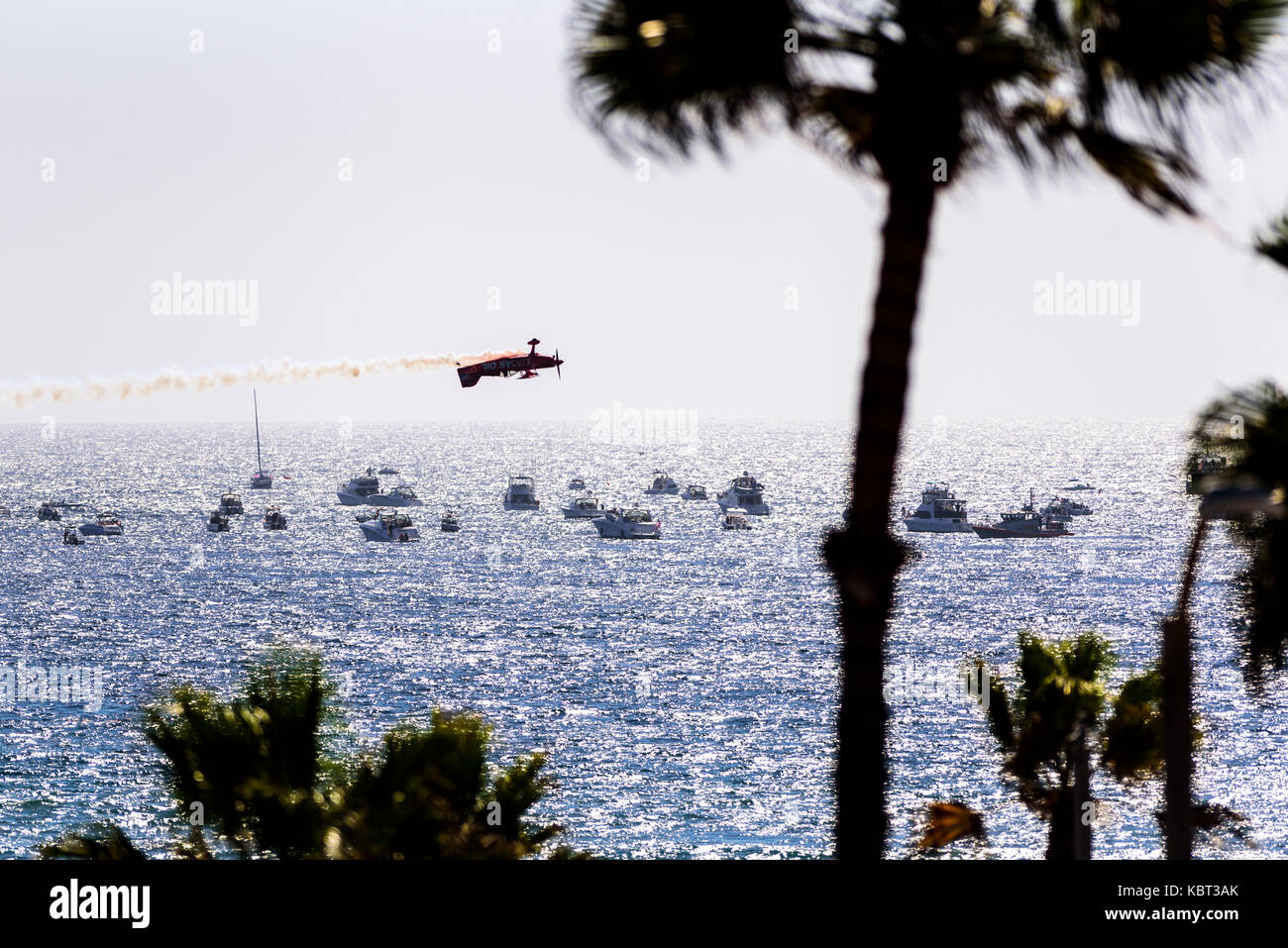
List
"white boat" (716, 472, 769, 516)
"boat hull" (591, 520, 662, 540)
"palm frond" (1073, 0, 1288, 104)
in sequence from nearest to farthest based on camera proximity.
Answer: "palm frond" (1073, 0, 1288, 104) → "boat hull" (591, 520, 662, 540) → "white boat" (716, 472, 769, 516)

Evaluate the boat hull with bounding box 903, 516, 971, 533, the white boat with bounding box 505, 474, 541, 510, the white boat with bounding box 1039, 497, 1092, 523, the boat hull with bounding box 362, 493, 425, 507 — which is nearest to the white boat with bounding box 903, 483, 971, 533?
the boat hull with bounding box 903, 516, 971, 533

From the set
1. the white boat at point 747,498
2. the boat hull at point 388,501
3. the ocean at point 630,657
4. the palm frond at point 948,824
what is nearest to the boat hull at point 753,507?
the white boat at point 747,498

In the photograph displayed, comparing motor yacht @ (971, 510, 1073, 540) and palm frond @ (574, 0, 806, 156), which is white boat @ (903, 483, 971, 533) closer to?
motor yacht @ (971, 510, 1073, 540)

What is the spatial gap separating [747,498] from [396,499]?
47259mm

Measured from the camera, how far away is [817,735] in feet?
233

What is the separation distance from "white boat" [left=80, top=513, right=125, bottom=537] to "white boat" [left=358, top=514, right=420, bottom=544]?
27978 mm

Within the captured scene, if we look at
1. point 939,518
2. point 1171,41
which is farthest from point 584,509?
point 1171,41

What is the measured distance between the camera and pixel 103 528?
158750 millimetres

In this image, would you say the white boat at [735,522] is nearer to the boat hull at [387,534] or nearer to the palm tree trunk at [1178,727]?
the boat hull at [387,534]

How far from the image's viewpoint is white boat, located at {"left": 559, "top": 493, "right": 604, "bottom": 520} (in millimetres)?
175750

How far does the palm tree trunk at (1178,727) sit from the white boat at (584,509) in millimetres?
162244

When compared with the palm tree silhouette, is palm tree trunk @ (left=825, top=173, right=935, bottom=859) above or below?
above

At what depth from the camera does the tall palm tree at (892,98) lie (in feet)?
31.0
